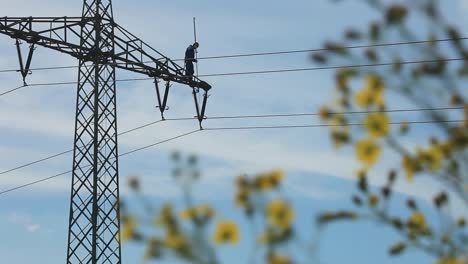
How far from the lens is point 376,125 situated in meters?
2.63

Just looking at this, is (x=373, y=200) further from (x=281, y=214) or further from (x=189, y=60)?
(x=189, y=60)

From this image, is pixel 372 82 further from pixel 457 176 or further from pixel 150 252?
pixel 150 252

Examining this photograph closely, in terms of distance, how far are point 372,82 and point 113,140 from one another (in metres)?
14.9

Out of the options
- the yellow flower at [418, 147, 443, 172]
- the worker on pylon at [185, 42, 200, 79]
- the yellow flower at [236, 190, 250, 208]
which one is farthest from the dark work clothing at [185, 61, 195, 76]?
the yellow flower at [236, 190, 250, 208]

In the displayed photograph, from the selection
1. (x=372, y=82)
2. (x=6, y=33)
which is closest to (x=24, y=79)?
(x=6, y=33)

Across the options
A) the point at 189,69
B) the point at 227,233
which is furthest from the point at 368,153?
the point at 189,69

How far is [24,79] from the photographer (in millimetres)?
17875

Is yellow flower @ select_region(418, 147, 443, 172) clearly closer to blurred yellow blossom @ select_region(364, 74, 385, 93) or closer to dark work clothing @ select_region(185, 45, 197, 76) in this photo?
blurred yellow blossom @ select_region(364, 74, 385, 93)

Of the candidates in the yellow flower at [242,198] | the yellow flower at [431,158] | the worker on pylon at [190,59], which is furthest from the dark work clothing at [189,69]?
the yellow flower at [242,198]

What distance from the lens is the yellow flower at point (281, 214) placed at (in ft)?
7.09

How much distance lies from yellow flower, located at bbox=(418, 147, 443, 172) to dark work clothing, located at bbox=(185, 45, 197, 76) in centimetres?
1703

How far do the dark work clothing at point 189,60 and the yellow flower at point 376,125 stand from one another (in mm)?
17109

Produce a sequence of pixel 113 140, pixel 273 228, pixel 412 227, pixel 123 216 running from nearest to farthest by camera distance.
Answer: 1. pixel 273 228
2. pixel 123 216
3. pixel 412 227
4. pixel 113 140

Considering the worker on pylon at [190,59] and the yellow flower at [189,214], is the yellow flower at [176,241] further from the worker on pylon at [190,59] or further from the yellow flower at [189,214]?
the worker on pylon at [190,59]
